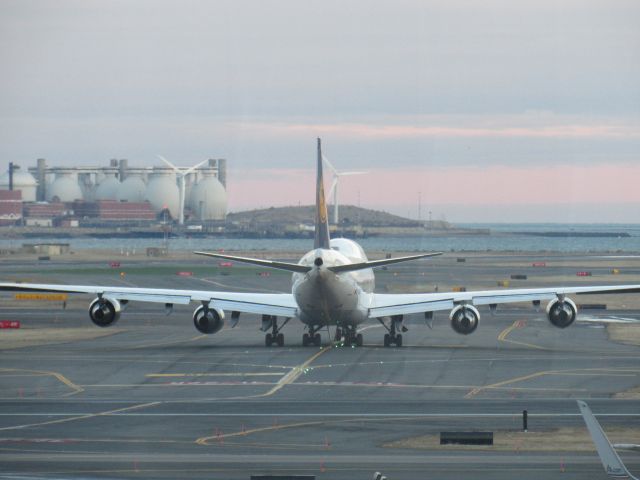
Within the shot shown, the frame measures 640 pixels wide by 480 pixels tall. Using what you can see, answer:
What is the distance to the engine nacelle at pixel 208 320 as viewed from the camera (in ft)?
249

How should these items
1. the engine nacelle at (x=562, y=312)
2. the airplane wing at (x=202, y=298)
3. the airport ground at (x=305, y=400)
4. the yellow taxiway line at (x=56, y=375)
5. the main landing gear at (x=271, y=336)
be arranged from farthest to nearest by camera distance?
the main landing gear at (x=271, y=336), the airplane wing at (x=202, y=298), the engine nacelle at (x=562, y=312), the yellow taxiway line at (x=56, y=375), the airport ground at (x=305, y=400)

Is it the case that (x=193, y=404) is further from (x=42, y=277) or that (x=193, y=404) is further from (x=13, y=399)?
(x=42, y=277)

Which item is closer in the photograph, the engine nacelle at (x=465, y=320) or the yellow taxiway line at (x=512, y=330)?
the engine nacelle at (x=465, y=320)

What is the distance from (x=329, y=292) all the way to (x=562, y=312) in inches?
526

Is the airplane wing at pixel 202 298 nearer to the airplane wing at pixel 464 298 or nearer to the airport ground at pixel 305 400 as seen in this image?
the airport ground at pixel 305 400

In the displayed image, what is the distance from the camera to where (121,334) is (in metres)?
92.9

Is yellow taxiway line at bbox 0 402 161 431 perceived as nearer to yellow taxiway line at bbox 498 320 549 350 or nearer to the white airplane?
the white airplane

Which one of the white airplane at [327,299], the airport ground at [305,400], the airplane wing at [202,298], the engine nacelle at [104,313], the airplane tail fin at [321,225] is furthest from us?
the airplane tail fin at [321,225]

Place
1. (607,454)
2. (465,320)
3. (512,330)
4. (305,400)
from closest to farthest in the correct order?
(607,454) < (305,400) < (465,320) < (512,330)

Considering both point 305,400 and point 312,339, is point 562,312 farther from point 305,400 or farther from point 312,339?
point 305,400

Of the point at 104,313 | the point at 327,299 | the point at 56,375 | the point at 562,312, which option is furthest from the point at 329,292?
the point at 56,375

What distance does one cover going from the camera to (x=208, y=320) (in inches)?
2985

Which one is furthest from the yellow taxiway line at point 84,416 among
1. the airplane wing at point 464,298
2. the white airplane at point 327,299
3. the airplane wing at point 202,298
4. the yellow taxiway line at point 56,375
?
the airplane wing at point 464,298

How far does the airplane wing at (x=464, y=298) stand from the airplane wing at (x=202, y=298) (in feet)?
18.9
